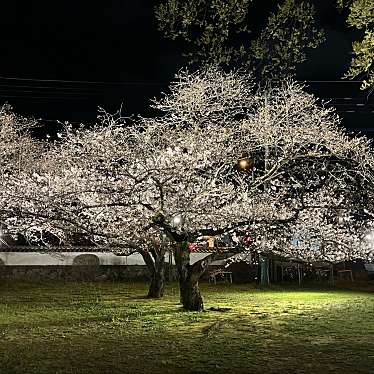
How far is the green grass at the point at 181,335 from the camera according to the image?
7.68 metres

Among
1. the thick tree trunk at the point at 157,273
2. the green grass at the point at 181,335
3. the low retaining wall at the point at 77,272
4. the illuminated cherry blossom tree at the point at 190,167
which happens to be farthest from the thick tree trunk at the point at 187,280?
the low retaining wall at the point at 77,272

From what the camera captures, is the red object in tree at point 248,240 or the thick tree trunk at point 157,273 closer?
the red object in tree at point 248,240

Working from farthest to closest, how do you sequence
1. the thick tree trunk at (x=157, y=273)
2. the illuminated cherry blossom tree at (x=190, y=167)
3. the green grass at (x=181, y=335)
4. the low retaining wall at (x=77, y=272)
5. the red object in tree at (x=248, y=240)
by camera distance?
1. the low retaining wall at (x=77, y=272)
2. the thick tree trunk at (x=157, y=273)
3. the red object in tree at (x=248, y=240)
4. the illuminated cherry blossom tree at (x=190, y=167)
5. the green grass at (x=181, y=335)

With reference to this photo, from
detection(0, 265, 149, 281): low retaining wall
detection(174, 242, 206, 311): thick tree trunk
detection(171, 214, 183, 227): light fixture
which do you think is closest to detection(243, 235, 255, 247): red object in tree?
detection(174, 242, 206, 311): thick tree trunk

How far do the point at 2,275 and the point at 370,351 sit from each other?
56.6 ft

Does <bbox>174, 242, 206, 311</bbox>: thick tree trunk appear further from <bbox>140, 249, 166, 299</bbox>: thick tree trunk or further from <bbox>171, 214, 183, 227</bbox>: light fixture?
<bbox>140, 249, 166, 299</bbox>: thick tree trunk

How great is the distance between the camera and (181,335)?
10086 mm

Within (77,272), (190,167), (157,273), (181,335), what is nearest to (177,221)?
(190,167)

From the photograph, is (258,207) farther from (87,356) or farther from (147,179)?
(87,356)

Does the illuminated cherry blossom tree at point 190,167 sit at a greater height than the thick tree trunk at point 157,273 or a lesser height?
greater

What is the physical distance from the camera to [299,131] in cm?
1386

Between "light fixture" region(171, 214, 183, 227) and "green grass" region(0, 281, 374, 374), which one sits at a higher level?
"light fixture" region(171, 214, 183, 227)

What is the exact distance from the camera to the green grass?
768 cm

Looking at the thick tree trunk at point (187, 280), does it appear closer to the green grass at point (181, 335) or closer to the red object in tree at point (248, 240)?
the green grass at point (181, 335)
